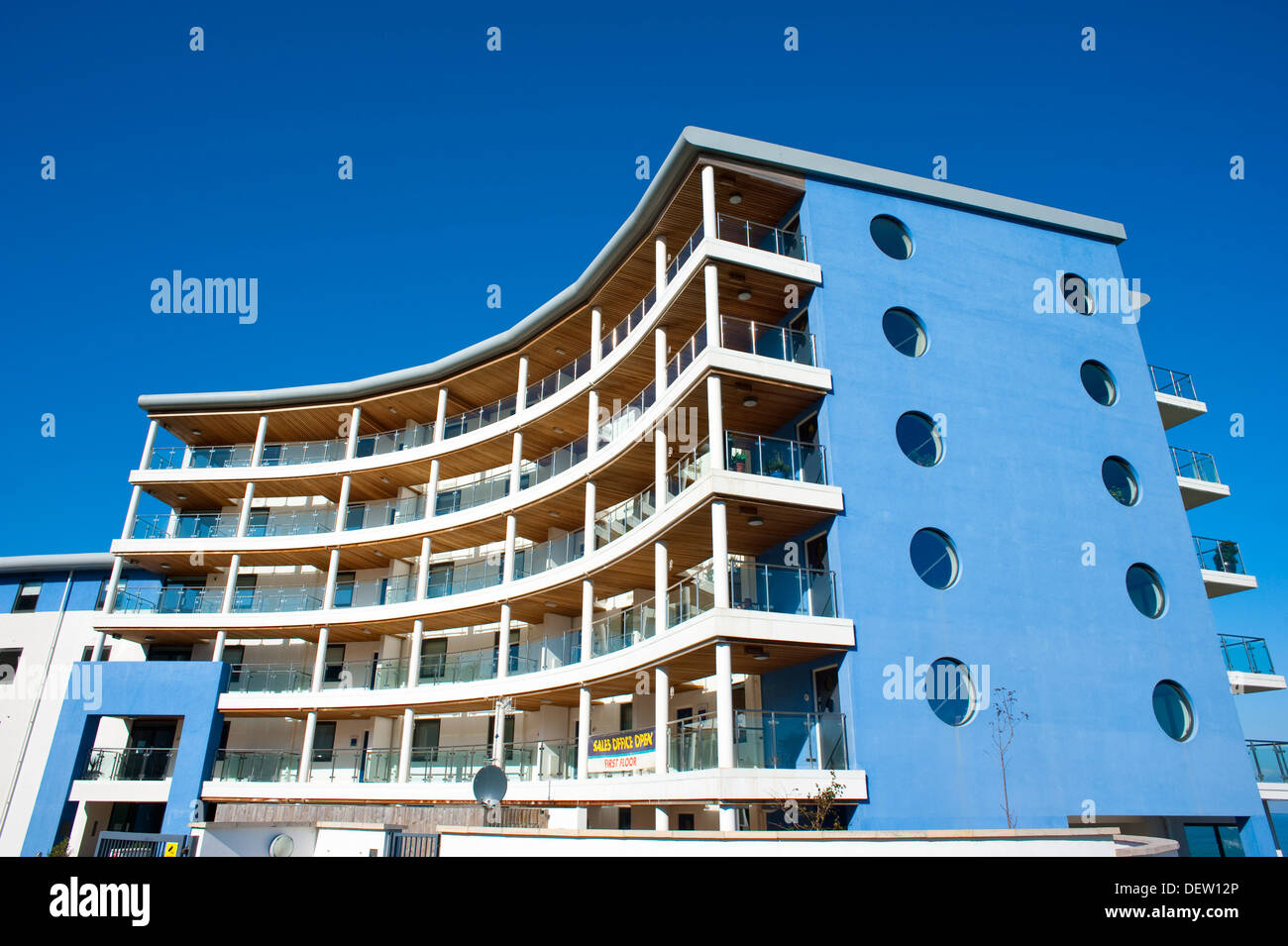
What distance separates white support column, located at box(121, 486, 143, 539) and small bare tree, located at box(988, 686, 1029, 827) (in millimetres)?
33176

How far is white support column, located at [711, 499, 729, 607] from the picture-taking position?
17266mm

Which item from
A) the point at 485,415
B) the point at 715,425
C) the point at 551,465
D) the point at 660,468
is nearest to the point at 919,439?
the point at 715,425

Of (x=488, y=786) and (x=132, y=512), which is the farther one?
(x=132, y=512)

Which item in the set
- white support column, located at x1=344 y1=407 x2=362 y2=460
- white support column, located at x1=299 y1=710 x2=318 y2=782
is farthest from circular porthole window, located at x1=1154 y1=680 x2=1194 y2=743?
white support column, located at x1=344 y1=407 x2=362 y2=460

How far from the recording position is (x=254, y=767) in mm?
29781

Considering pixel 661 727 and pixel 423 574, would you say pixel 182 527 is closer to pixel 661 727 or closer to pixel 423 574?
pixel 423 574

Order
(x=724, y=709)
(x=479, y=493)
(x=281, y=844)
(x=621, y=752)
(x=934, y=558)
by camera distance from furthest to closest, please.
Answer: (x=479, y=493), (x=281, y=844), (x=621, y=752), (x=934, y=558), (x=724, y=709)

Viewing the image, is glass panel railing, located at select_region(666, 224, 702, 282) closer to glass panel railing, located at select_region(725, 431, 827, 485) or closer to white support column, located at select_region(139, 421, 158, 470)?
glass panel railing, located at select_region(725, 431, 827, 485)

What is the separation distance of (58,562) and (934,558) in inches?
1412

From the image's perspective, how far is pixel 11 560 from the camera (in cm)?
3569

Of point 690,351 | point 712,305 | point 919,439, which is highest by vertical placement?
point 712,305

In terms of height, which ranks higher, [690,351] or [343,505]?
[343,505]
